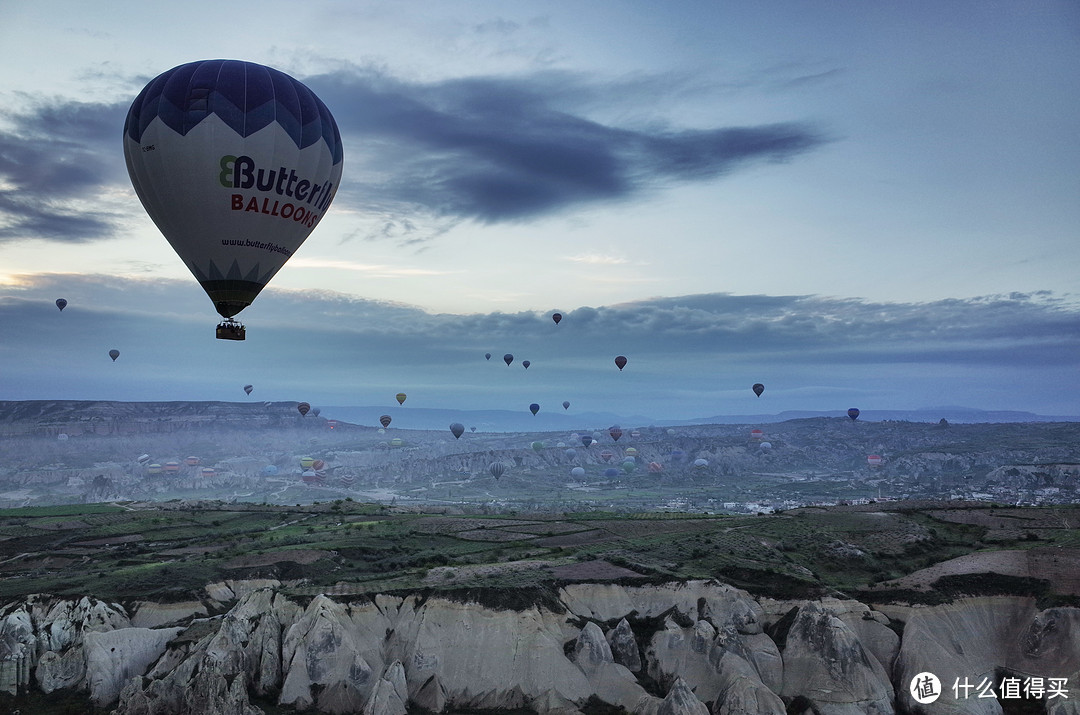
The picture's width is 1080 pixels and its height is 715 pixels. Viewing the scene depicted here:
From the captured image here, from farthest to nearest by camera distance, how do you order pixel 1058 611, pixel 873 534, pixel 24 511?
pixel 24 511 < pixel 873 534 < pixel 1058 611

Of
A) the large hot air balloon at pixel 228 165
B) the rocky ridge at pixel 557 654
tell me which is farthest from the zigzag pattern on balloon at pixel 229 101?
the rocky ridge at pixel 557 654

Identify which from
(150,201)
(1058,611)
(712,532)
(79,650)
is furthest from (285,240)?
(1058,611)

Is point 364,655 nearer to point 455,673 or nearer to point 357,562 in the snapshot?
point 455,673

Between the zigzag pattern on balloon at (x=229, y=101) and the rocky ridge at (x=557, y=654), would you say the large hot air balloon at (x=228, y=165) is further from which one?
the rocky ridge at (x=557, y=654)

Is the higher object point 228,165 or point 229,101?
point 229,101

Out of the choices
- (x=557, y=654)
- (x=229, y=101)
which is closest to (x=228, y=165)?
(x=229, y=101)

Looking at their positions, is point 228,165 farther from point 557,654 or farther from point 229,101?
point 557,654
